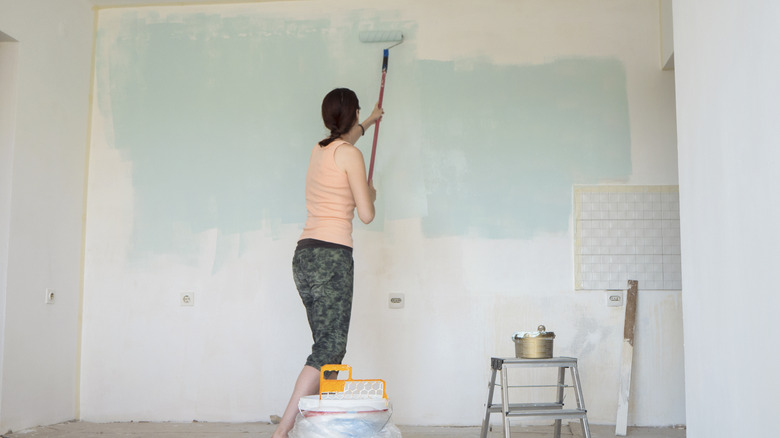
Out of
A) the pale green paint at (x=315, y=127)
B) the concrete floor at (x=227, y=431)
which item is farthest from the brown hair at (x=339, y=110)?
the concrete floor at (x=227, y=431)

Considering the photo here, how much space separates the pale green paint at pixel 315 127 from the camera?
3420mm

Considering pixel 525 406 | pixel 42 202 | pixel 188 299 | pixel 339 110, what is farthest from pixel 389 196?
pixel 42 202

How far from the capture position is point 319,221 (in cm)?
246

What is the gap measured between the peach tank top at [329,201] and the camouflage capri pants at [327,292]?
0.05 meters

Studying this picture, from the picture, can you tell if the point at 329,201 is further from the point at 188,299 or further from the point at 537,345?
the point at 188,299

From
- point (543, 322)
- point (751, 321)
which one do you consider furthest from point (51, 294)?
point (751, 321)

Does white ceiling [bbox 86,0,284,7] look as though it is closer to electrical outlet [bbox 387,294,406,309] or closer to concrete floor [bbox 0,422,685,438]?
electrical outlet [bbox 387,294,406,309]

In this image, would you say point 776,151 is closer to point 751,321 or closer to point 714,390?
point 751,321

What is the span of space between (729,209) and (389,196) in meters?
1.81

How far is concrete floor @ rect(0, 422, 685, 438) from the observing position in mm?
3053

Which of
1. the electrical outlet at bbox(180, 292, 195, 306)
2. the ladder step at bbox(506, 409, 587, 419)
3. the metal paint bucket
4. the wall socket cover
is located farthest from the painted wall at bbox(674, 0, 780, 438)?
the electrical outlet at bbox(180, 292, 195, 306)

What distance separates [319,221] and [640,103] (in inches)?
71.7

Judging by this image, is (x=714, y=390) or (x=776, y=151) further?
(x=714, y=390)

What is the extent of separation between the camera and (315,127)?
140 inches
